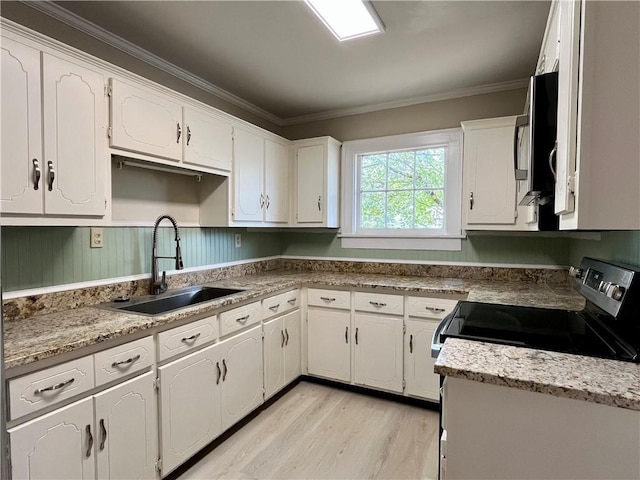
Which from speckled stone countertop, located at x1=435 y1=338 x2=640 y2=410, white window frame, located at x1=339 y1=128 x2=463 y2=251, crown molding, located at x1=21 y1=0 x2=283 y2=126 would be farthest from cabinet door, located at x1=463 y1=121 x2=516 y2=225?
crown molding, located at x1=21 y1=0 x2=283 y2=126

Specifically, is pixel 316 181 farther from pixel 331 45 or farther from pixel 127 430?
pixel 127 430

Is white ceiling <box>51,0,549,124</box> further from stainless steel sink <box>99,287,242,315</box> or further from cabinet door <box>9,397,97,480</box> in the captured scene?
cabinet door <box>9,397,97,480</box>

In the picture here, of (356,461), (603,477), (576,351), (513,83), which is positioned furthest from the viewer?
(513,83)

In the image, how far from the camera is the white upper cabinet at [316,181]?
10.4ft

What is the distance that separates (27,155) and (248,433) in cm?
191

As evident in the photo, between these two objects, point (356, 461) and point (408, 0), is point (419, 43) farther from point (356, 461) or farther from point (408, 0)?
point (356, 461)

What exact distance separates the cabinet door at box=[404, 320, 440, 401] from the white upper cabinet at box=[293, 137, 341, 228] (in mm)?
1196

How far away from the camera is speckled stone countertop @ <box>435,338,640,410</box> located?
3.05ft

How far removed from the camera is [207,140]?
233 centimetres


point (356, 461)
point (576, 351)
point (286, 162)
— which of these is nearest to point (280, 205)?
point (286, 162)

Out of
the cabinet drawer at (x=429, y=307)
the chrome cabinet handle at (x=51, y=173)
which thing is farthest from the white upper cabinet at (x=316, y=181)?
the chrome cabinet handle at (x=51, y=173)

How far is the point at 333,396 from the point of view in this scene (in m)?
2.78

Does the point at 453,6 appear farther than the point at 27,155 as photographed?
Yes

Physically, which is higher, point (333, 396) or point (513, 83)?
point (513, 83)
